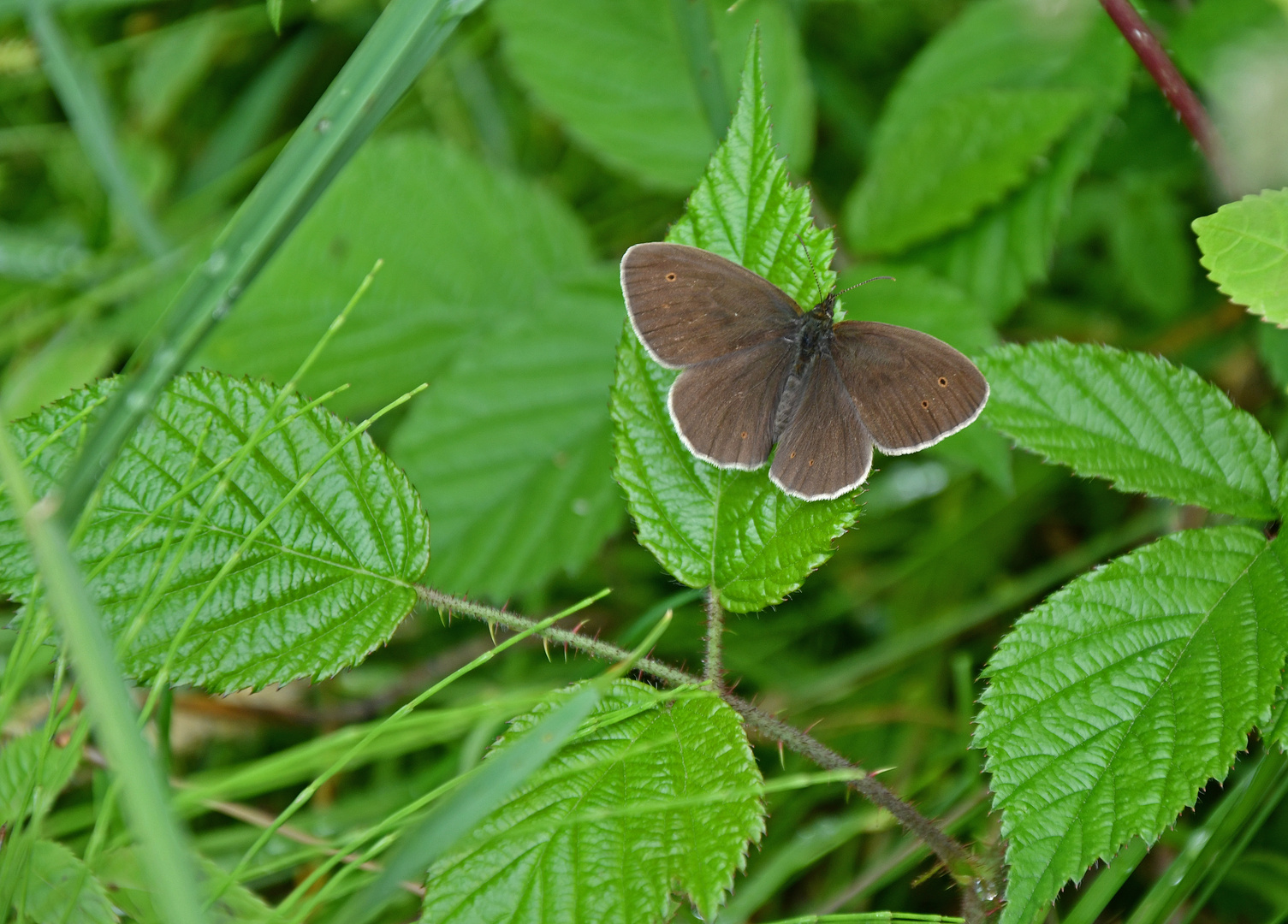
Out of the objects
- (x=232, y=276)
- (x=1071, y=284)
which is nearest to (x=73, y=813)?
(x=232, y=276)

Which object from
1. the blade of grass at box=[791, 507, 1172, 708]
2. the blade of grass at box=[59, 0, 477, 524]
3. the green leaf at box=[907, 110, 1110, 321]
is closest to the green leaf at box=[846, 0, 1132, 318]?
the green leaf at box=[907, 110, 1110, 321]

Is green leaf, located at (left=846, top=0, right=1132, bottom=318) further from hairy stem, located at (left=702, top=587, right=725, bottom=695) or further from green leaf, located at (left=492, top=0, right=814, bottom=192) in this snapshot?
hairy stem, located at (left=702, top=587, right=725, bottom=695)

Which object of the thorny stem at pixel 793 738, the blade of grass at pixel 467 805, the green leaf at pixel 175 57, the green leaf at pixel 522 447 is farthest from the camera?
the green leaf at pixel 175 57

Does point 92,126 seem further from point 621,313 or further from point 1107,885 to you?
point 1107,885

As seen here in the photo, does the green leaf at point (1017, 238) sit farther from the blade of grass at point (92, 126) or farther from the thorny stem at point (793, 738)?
the blade of grass at point (92, 126)

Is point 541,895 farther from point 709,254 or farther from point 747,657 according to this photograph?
point 747,657

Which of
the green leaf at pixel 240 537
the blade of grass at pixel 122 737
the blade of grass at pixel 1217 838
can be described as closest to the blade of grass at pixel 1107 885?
the blade of grass at pixel 1217 838
